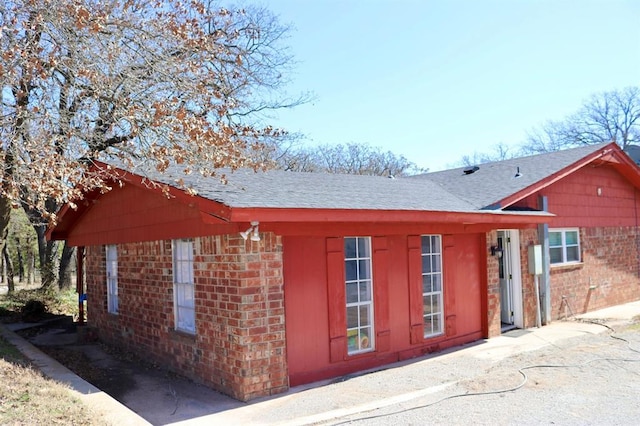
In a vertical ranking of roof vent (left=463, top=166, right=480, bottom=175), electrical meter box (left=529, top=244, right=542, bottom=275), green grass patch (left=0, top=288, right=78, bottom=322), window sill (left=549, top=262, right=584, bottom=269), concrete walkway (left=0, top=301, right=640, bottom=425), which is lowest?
concrete walkway (left=0, top=301, right=640, bottom=425)

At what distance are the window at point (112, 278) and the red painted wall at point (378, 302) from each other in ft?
17.2

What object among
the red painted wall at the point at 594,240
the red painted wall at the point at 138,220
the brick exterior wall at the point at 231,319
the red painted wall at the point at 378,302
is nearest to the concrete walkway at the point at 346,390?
the red painted wall at the point at 378,302

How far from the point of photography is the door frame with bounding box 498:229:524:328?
37.1ft

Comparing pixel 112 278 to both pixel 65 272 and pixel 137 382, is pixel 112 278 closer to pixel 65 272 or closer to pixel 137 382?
pixel 137 382

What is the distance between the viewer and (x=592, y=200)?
44.7ft

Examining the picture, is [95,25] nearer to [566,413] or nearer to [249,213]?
[249,213]

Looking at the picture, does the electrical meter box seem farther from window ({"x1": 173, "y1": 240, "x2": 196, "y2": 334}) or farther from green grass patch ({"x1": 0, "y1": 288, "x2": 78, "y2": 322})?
green grass patch ({"x1": 0, "y1": 288, "x2": 78, "y2": 322})

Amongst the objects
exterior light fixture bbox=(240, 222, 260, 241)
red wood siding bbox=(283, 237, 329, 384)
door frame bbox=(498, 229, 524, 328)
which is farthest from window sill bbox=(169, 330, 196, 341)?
door frame bbox=(498, 229, 524, 328)

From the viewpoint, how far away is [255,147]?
8273 mm

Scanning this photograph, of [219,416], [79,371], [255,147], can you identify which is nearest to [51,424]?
[219,416]

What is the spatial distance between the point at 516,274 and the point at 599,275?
369 centimetres

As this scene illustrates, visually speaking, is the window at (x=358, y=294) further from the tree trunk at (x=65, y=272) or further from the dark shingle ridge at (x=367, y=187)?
the tree trunk at (x=65, y=272)

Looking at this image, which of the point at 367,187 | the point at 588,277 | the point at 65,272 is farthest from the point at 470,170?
the point at 65,272

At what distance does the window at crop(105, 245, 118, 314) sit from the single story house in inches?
1.5
